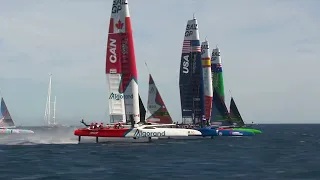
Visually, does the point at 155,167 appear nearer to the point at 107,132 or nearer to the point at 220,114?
the point at 107,132

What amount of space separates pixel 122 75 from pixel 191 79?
13288 millimetres

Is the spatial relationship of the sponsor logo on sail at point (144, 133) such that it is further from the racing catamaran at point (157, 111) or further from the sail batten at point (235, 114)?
the sail batten at point (235, 114)

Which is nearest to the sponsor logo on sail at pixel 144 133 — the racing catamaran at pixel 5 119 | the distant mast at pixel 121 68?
the distant mast at pixel 121 68

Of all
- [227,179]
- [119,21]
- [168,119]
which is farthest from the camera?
[168,119]

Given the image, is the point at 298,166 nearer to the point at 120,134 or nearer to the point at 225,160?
the point at 225,160

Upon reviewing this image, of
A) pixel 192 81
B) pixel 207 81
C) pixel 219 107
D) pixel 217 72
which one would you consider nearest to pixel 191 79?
pixel 192 81

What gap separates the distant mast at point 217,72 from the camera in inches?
3007

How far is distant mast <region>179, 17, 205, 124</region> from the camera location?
63.1 metres

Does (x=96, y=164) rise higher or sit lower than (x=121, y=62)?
lower

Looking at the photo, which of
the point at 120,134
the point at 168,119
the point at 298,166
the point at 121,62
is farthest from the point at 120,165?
the point at 168,119

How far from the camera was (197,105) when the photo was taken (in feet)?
208

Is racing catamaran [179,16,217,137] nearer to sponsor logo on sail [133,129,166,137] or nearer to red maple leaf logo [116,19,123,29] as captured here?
sponsor logo on sail [133,129,166,137]

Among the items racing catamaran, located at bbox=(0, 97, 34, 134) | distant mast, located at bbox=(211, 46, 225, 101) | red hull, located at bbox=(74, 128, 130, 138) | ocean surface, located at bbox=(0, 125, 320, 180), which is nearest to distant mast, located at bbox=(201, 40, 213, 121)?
distant mast, located at bbox=(211, 46, 225, 101)

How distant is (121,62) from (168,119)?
11738mm
